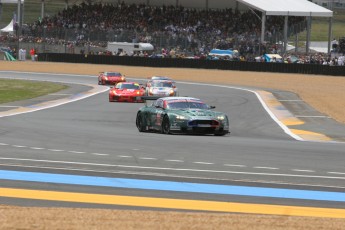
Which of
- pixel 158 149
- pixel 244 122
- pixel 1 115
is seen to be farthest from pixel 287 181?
pixel 1 115

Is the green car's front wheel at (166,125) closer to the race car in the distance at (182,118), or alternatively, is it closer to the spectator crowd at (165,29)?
the race car in the distance at (182,118)

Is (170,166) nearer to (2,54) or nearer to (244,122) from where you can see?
(244,122)

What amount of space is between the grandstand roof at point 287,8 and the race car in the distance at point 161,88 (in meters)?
33.6

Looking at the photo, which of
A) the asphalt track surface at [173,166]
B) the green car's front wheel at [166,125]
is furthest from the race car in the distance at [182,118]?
the asphalt track surface at [173,166]

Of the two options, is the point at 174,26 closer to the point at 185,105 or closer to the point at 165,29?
the point at 165,29

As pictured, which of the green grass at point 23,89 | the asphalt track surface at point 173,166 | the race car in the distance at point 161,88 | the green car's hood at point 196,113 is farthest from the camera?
the green grass at point 23,89

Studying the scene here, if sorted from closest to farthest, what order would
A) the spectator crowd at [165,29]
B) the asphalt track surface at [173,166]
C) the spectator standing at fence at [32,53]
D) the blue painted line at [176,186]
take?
the asphalt track surface at [173,166] < the blue painted line at [176,186] < the spectator crowd at [165,29] < the spectator standing at fence at [32,53]

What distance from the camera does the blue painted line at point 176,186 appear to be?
11500mm

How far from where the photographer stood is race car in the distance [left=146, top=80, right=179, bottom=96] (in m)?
38.2

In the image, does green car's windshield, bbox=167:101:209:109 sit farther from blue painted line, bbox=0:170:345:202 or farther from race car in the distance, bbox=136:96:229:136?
blue painted line, bbox=0:170:345:202

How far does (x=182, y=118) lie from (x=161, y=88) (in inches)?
665

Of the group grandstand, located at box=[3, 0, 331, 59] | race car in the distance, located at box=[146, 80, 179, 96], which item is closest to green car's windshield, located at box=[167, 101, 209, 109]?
race car in the distance, located at box=[146, 80, 179, 96]

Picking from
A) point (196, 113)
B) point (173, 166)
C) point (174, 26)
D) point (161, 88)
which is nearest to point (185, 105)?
point (196, 113)

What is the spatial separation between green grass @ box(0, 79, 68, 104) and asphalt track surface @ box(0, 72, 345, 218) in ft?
41.9
